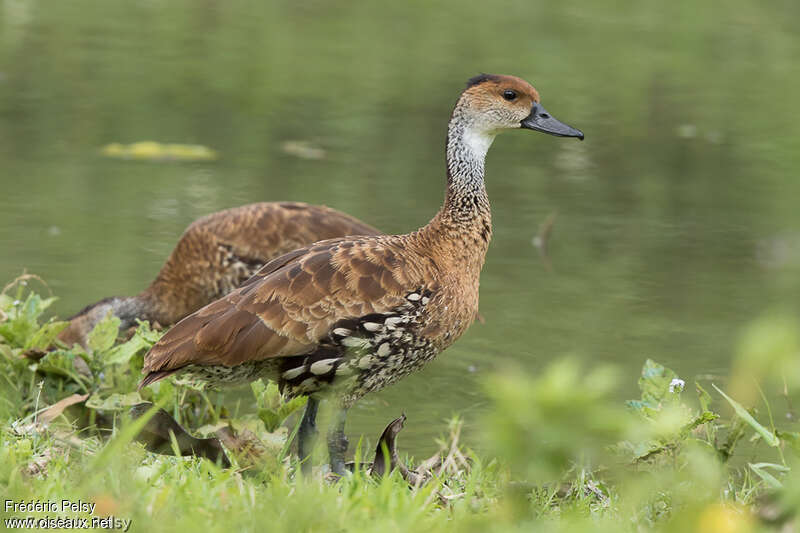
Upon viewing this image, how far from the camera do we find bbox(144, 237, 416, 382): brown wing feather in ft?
14.0

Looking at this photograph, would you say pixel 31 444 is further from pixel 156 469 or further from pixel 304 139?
pixel 304 139

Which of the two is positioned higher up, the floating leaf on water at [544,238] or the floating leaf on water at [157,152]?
the floating leaf on water at [544,238]

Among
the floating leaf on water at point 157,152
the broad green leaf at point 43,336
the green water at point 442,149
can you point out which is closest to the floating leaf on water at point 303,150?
the green water at point 442,149

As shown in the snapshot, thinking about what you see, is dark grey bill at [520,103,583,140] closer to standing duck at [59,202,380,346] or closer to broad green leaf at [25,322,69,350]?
standing duck at [59,202,380,346]

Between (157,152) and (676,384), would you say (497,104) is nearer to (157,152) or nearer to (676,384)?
(676,384)

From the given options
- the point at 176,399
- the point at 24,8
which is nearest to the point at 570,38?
the point at 24,8

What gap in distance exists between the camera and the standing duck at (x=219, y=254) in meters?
6.58

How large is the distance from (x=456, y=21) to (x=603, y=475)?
39.2 feet

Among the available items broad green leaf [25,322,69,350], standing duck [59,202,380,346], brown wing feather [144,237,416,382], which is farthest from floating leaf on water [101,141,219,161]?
brown wing feather [144,237,416,382]

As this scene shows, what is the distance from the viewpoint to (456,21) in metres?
15.8

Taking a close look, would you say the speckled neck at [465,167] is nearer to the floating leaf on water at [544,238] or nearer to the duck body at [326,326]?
the duck body at [326,326]

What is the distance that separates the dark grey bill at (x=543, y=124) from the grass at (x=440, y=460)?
50.6 inches

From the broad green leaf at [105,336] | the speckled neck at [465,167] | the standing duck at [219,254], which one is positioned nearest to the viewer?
the speckled neck at [465,167]

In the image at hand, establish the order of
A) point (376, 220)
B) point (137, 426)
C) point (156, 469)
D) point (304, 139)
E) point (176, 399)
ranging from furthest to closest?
point (304, 139)
point (376, 220)
point (176, 399)
point (156, 469)
point (137, 426)
